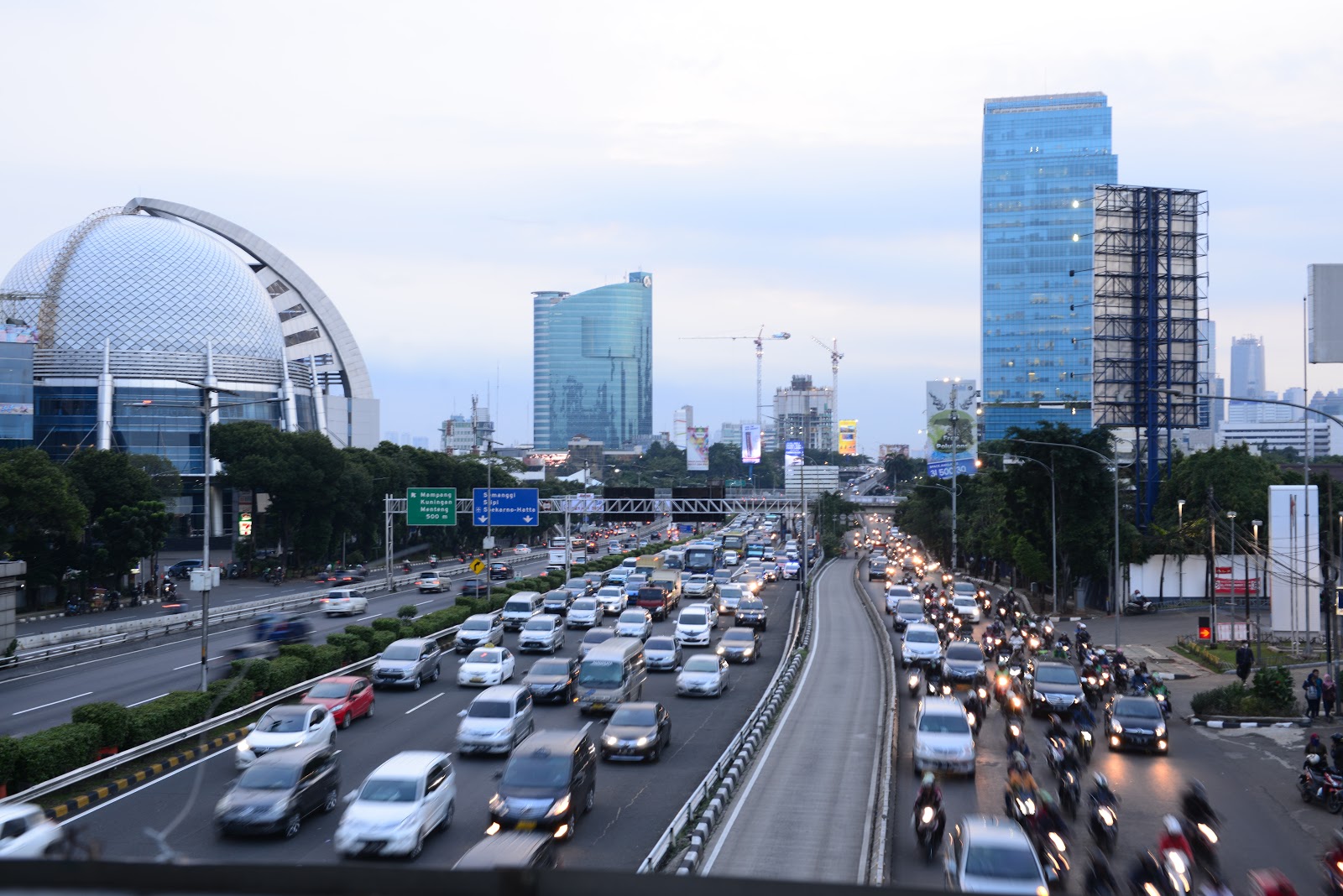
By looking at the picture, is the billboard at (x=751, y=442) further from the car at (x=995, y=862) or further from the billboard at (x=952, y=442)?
the car at (x=995, y=862)

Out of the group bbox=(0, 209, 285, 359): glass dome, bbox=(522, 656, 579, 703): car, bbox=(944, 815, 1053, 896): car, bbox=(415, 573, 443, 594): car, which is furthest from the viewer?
bbox=(0, 209, 285, 359): glass dome

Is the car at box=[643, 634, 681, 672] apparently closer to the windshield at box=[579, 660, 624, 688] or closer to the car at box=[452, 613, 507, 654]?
the car at box=[452, 613, 507, 654]

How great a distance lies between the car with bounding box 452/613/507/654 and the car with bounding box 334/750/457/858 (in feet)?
66.4

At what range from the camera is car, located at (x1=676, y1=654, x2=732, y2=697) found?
32750 mm

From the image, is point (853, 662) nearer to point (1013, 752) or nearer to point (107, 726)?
point (1013, 752)

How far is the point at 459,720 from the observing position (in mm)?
28141

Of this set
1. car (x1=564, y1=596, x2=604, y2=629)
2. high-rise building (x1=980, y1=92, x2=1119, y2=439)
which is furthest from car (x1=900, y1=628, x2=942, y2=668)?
high-rise building (x1=980, y1=92, x2=1119, y2=439)

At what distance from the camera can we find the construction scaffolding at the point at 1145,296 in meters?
73.2

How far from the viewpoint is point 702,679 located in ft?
108

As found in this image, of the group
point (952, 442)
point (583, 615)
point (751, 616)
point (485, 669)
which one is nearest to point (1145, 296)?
point (952, 442)

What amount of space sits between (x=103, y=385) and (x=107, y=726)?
86.2 m

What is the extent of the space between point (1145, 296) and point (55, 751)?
70.5 m

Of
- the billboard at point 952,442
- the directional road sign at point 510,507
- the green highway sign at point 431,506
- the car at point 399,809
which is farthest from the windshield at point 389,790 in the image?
the billboard at point 952,442

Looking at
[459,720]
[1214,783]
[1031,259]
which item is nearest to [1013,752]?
[1214,783]
